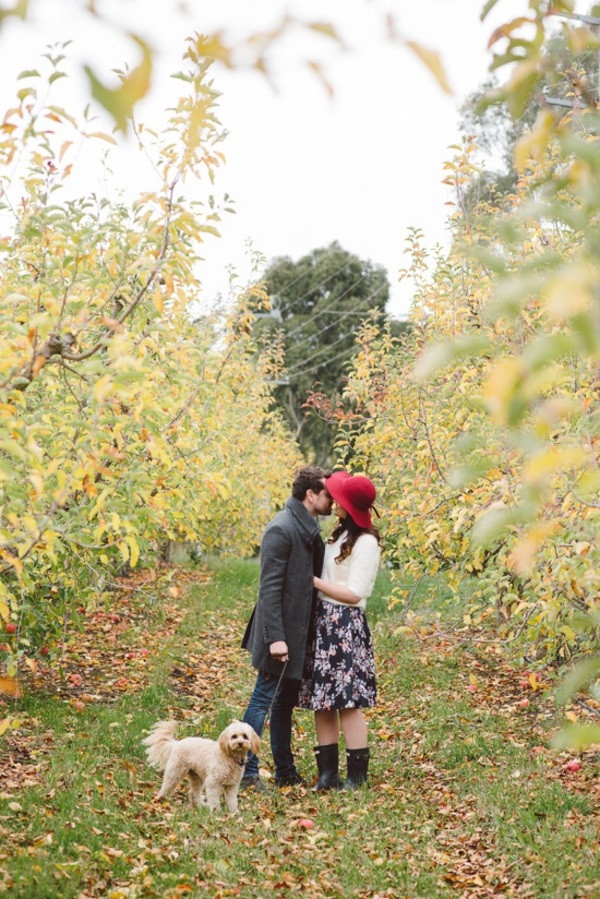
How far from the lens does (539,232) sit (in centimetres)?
623

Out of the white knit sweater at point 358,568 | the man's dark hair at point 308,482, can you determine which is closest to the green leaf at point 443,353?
the white knit sweater at point 358,568

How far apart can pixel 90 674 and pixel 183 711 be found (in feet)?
3.89

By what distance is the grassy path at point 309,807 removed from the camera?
4086 mm

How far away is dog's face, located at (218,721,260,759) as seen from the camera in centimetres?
502

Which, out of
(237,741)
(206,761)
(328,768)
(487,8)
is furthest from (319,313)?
(487,8)

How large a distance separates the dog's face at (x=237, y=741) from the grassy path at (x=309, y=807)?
36cm

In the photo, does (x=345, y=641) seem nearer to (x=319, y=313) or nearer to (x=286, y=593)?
(x=286, y=593)

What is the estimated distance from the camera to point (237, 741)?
500 centimetres

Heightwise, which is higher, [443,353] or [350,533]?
[443,353]

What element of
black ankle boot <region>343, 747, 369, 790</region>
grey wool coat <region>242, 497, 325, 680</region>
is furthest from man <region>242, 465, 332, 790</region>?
black ankle boot <region>343, 747, 369, 790</region>

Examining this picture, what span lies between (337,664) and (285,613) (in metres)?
0.44

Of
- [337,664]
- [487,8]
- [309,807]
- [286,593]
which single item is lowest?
[309,807]

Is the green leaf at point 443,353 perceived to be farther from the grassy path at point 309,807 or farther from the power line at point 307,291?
the power line at point 307,291

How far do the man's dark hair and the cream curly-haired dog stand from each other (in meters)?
1.47
